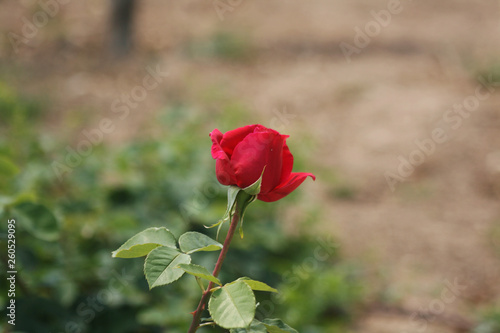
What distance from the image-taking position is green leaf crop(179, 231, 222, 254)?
87 centimetres

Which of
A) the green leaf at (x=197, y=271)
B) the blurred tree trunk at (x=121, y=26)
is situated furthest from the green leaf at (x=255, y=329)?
the blurred tree trunk at (x=121, y=26)

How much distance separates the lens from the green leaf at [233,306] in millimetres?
762

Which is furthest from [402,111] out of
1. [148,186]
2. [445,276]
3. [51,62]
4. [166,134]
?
[51,62]

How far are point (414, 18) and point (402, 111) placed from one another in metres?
3.20

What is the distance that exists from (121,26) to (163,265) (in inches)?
210

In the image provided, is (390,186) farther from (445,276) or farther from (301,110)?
(301,110)

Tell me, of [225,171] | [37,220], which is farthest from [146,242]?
[37,220]

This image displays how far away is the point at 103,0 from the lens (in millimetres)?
7277

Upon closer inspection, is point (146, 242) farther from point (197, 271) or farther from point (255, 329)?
point (255, 329)

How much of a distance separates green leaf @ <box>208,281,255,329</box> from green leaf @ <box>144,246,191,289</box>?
66 millimetres

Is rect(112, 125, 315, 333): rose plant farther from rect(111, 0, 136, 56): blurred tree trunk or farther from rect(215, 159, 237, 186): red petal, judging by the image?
rect(111, 0, 136, 56): blurred tree trunk

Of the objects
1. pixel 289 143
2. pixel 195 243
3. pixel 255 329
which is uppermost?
pixel 289 143

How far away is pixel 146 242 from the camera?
34.1 inches

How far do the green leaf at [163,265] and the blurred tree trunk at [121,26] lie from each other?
17.3 ft
